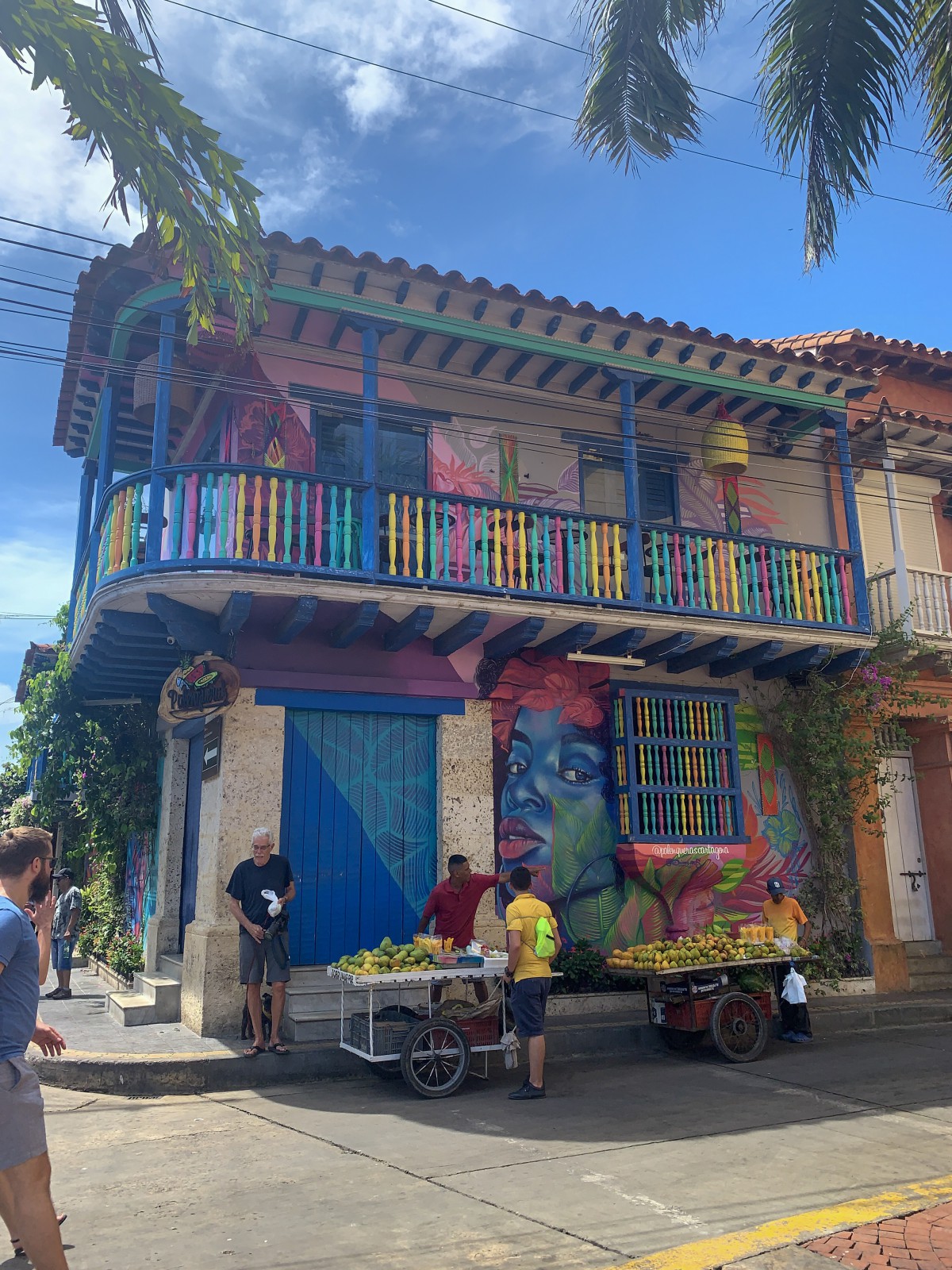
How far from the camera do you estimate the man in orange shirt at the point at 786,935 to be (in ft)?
32.0

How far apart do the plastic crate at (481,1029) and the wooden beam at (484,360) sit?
6.55 meters

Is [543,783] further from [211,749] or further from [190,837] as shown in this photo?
[190,837]

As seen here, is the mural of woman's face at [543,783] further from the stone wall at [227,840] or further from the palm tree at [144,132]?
the palm tree at [144,132]

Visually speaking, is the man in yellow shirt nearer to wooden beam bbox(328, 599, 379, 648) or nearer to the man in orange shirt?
wooden beam bbox(328, 599, 379, 648)

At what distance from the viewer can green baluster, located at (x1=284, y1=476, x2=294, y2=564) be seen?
884 centimetres

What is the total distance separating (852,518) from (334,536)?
6.33 metres

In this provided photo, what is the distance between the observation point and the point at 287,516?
29.2 feet

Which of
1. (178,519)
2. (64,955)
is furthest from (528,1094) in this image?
(64,955)

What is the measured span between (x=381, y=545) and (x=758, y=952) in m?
5.19

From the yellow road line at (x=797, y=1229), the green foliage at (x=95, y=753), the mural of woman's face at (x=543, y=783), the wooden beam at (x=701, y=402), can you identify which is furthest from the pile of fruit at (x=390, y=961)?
the wooden beam at (x=701, y=402)

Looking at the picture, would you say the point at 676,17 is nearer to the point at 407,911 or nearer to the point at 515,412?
the point at 515,412

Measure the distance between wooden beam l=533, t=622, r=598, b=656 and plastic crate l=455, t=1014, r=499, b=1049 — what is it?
12.9 ft

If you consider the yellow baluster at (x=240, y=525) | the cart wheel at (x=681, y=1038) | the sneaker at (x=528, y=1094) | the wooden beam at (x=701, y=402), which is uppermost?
the wooden beam at (x=701, y=402)

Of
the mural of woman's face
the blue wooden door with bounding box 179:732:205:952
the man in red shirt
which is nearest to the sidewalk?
the man in red shirt
